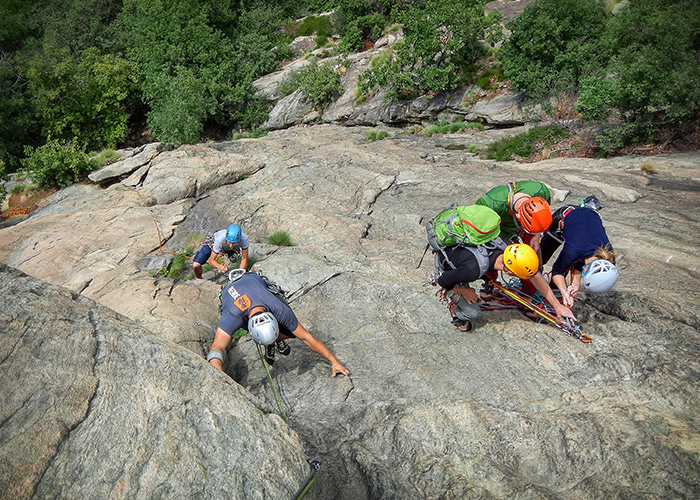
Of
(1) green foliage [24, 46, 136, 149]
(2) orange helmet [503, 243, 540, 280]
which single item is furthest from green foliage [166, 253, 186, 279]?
(1) green foliage [24, 46, 136, 149]

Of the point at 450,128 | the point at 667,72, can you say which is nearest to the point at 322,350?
the point at 667,72

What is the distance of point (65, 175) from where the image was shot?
1708cm

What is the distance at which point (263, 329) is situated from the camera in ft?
16.0

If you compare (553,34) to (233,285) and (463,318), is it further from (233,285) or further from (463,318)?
(233,285)

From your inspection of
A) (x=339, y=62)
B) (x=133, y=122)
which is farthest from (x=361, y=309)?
(x=133, y=122)

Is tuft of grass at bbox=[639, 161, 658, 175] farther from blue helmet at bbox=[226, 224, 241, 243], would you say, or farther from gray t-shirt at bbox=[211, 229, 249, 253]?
blue helmet at bbox=[226, 224, 241, 243]

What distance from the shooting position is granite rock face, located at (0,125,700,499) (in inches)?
143

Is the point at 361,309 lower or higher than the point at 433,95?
higher

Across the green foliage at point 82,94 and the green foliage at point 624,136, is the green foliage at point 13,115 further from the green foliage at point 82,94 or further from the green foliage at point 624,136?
the green foliage at point 624,136

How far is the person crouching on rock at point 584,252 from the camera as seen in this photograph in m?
4.96

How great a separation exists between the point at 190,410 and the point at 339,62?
27788mm

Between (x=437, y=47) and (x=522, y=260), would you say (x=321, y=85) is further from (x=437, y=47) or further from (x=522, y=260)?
(x=522, y=260)

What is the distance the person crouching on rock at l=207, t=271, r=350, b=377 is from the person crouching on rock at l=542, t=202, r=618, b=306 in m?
3.01

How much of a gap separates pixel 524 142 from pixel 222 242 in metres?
11.1
